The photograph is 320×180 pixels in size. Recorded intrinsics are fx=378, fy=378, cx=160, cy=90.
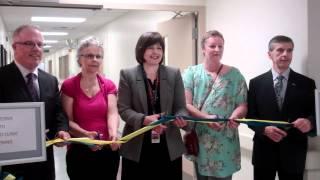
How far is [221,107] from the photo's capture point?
2.61m

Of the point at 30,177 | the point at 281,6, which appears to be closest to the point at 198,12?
the point at 281,6

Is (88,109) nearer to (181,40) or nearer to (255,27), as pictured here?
(255,27)

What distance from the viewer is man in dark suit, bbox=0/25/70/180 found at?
2.08m

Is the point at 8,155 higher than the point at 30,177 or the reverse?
higher

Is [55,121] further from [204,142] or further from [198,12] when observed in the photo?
[198,12]

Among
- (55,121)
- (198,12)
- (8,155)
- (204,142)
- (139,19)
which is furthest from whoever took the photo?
(139,19)

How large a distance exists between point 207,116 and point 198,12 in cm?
198

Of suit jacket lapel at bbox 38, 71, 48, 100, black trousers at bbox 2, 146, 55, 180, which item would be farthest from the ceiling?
black trousers at bbox 2, 146, 55, 180

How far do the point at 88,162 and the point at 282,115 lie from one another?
1304 millimetres

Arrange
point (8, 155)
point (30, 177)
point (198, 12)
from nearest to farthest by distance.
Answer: point (8, 155), point (30, 177), point (198, 12)

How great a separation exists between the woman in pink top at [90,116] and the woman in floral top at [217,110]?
58 cm

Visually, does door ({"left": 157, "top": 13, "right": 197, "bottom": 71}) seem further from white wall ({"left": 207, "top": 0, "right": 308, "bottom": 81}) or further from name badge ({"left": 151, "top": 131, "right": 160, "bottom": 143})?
name badge ({"left": 151, "top": 131, "right": 160, "bottom": 143})

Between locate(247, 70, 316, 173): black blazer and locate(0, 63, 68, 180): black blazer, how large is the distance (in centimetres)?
128

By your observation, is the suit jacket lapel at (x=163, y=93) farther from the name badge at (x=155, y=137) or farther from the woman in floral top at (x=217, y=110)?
the woman in floral top at (x=217, y=110)
